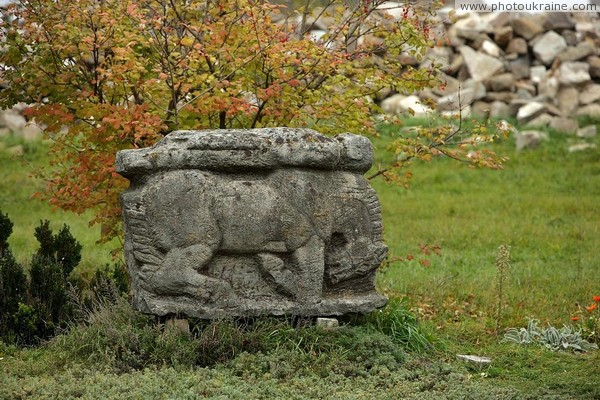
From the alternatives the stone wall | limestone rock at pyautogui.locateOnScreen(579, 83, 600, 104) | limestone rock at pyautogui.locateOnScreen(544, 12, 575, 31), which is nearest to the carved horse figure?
the stone wall

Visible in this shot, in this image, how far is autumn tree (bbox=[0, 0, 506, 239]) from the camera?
945 centimetres

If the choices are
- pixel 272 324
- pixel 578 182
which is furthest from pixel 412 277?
pixel 578 182

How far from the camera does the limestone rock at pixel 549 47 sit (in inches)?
916

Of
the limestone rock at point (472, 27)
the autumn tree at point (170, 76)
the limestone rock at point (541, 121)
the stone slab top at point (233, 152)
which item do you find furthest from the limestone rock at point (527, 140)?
the stone slab top at point (233, 152)

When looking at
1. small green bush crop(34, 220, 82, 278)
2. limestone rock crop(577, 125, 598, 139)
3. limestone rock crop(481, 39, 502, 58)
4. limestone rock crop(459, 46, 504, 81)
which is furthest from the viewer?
limestone rock crop(481, 39, 502, 58)

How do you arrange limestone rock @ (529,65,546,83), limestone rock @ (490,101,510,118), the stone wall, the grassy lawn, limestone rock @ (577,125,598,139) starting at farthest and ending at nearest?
limestone rock @ (529,65,546,83)
limestone rock @ (490,101,510,118)
the stone wall
limestone rock @ (577,125,598,139)
the grassy lawn

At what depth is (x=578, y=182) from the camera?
17.7m

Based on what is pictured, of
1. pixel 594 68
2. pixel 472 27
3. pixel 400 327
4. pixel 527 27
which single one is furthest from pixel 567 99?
pixel 400 327

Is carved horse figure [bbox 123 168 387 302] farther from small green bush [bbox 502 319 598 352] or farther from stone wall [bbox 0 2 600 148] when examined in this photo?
stone wall [bbox 0 2 600 148]

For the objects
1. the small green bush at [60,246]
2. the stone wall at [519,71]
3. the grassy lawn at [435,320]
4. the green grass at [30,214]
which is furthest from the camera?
the stone wall at [519,71]

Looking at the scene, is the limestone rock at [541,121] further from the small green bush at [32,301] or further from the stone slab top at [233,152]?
the small green bush at [32,301]

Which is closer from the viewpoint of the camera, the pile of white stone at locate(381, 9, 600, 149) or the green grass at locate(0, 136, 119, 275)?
the green grass at locate(0, 136, 119, 275)

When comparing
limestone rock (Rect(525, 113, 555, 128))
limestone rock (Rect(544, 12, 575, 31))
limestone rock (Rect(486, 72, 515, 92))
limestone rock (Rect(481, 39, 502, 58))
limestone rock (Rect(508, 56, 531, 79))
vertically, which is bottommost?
limestone rock (Rect(525, 113, 555, 128))

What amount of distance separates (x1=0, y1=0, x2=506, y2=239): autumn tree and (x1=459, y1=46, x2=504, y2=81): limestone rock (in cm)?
1252
